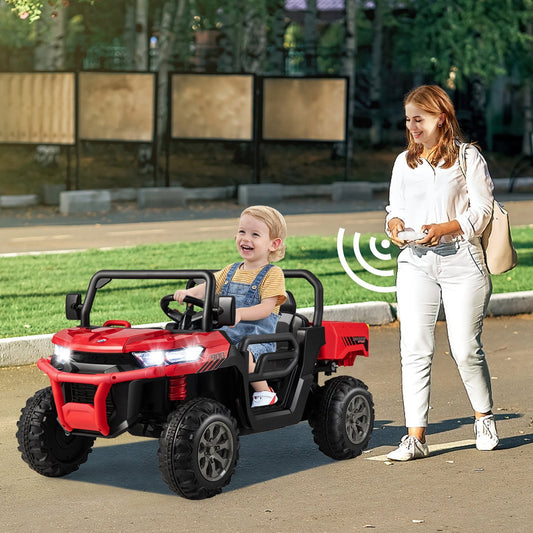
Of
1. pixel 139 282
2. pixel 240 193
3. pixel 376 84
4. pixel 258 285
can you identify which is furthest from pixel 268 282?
pixel 376 84

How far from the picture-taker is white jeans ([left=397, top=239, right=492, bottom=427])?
6.29 m

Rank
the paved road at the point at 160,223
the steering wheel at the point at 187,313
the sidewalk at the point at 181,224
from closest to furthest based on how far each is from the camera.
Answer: the steering wheel at the point at 187,313 → the sidewalk at the point at 181,224 → the paved road at the point at 160,223

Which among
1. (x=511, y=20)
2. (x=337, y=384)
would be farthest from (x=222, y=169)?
(x=337, y=384)

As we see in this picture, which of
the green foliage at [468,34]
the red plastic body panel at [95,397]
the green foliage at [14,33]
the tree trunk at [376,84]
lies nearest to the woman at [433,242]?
the red plastic body panel at [95,397]

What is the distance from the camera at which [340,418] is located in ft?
20.6

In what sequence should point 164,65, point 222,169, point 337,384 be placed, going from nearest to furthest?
point 337,384 → point 164,65 → point 222,169

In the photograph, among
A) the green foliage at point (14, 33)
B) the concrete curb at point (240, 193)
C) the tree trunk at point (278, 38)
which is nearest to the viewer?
the concrete curb at point (240, 193)

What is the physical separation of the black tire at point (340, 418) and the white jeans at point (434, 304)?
24 cm

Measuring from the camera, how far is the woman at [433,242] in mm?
6207

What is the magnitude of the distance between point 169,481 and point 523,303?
271 inches

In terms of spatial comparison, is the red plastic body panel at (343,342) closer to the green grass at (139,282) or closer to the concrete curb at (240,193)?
the green grass at (139,282)

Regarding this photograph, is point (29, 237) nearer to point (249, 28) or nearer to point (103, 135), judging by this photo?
point (103, 135)

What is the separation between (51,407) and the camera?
228 inches

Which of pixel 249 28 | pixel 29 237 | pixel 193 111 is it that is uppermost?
pixel 249 28
